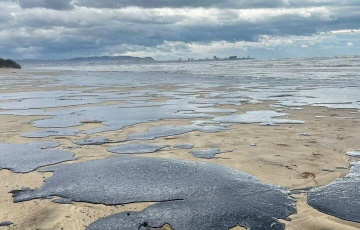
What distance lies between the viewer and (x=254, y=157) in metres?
6.75

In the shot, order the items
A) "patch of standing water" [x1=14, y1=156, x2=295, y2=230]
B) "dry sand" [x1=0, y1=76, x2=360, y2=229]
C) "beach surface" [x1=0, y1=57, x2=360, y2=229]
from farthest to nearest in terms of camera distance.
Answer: "beach surface" [x1=0, y1=57, x2=360, y2=229] < "dry sand" [x1=0, y1=76, x2=360, y2=229] < "patch of standing water" [x1=14, y1=156, x2=295, y2=230]

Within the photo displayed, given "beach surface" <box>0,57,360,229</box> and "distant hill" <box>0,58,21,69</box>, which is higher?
"distant hill" <box>0,58,21,69</box>

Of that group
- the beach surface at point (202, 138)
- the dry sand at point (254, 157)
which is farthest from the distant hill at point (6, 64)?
the dry sand at point (254, 157)

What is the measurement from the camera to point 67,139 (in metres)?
8.48

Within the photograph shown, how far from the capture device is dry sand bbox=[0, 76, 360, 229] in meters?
4.29

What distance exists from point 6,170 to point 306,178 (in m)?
4.68

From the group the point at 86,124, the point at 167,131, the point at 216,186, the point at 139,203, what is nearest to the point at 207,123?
the point at 167,131

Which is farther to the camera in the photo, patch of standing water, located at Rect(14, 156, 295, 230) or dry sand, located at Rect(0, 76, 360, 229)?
dry sand, located at Rect(0, 76, 360, 229)

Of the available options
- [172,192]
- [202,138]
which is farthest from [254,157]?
[172,192]

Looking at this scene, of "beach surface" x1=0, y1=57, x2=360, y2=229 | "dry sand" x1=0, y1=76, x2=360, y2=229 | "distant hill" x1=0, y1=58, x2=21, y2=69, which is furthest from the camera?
"distant hill" x1=0, y1=58, x2=21, y2=69

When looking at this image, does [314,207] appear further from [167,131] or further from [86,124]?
[86,124]

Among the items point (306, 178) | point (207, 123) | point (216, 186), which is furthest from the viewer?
point (207, 123)

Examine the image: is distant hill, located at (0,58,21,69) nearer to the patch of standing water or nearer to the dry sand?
the dry sand

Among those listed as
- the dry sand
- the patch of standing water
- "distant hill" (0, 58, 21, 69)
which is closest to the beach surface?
the dry sand
